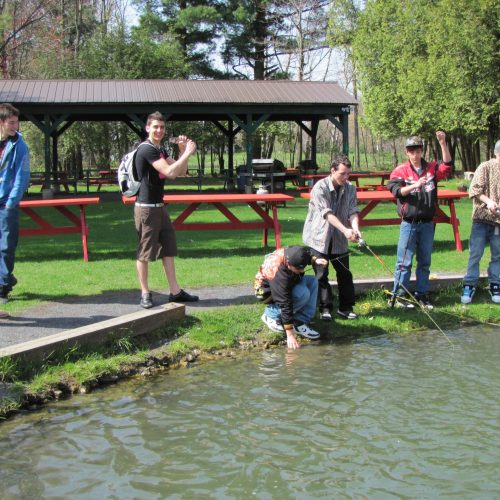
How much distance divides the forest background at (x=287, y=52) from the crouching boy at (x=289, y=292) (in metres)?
20.2

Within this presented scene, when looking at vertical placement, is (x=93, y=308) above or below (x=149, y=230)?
below

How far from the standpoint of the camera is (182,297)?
689cm

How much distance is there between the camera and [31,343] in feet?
16.9

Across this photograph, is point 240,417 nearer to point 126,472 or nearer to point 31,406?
point 126,472

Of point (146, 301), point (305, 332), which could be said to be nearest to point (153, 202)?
point (146, 301)

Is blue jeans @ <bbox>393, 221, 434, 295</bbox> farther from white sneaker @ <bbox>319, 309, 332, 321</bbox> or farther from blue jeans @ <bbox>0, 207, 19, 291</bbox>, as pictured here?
blue jeans @ <bbox>0, 207, 19, 291</bbox>

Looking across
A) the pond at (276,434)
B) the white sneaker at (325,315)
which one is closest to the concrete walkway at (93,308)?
the white sneaker at (325,315)

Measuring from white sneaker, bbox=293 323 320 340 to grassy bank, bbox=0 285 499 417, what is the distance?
0.16 meters

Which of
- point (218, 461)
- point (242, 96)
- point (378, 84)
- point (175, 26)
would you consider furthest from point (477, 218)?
point (175, 26)

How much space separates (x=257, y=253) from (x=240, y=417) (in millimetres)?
5722

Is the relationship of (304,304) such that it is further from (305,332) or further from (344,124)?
(344,124)

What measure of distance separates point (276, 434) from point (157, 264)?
535cm

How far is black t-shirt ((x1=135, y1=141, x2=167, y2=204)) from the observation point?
20.3 ft

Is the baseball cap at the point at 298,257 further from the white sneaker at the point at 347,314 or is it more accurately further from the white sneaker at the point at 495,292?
the white sneaker at the point at 495,292
